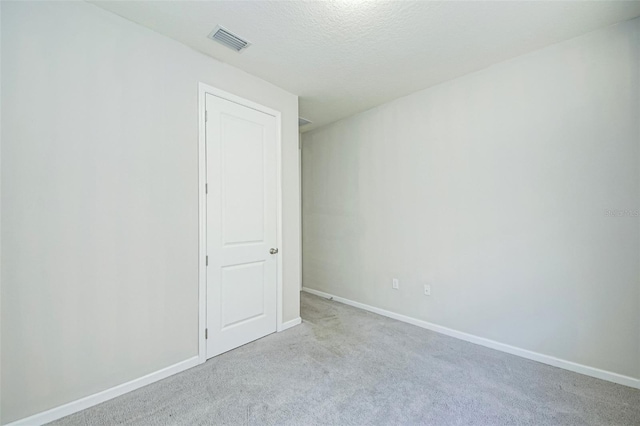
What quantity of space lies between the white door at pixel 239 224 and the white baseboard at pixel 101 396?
0.27m

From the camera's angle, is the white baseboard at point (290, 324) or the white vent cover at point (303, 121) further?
the white vent cover at point (303, 121)

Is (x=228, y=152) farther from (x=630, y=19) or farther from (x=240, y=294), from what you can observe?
(x=630, y=19)

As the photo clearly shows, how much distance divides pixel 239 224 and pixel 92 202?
1.13m

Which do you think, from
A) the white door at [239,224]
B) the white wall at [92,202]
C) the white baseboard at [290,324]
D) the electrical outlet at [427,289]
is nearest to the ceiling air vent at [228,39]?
the white wall at [92,202]

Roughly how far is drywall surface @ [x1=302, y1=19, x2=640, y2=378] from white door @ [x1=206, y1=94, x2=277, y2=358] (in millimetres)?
1392

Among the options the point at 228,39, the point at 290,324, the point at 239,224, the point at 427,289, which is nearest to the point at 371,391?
the point at 290,324

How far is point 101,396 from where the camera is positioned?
1.84m

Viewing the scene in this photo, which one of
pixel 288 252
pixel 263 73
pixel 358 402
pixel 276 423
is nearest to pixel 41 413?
pixel 276 423

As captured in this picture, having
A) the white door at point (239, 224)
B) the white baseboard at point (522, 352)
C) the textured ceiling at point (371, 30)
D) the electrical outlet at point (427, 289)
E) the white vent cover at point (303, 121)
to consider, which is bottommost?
the white baseboard at point (522, 352)

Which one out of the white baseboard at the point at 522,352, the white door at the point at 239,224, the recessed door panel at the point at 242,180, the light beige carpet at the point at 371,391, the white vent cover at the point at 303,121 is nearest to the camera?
the light beige carpet at the point at 371,391

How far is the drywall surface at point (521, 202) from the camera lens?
204cm

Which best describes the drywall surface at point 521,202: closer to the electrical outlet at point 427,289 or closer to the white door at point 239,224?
the electrical outlet at point 427,289

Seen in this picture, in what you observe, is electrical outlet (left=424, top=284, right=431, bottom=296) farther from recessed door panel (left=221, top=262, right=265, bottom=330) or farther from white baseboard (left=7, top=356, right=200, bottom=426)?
white baseboard (left=7, top=356, right=200, bottom=426)

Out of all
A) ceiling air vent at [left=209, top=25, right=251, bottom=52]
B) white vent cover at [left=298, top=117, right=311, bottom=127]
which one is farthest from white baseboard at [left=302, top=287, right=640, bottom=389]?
ceiling air vent at [left=209, top=25, right=251, bottom=52]
